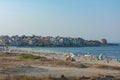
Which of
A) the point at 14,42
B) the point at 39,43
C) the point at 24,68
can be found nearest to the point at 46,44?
the point at 39,43

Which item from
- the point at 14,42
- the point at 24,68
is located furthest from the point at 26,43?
the point at 24,68

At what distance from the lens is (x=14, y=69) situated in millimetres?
29297

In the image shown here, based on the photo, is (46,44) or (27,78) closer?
(27,78)

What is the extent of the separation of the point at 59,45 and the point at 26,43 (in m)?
17.0

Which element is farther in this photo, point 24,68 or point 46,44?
point 46,44

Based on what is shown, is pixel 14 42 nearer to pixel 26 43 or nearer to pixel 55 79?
pixel 26 43

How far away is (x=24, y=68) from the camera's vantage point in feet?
101

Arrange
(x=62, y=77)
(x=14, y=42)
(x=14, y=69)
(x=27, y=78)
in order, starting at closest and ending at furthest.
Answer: (x=27, y=78) < (x=62, y=77) < (x=14, y=69) < (x=14, y=42)

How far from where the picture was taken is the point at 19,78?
22.8 meters

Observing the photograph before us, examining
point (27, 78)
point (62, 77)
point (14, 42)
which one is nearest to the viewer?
point (27, 78)

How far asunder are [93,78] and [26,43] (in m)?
172

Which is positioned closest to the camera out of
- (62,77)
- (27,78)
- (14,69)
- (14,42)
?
(27,78)

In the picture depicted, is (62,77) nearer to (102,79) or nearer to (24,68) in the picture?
(102,79)

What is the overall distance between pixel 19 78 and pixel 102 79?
5481 millimetres
